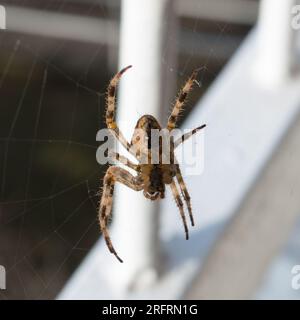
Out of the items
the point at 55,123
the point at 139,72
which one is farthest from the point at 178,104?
the point at 55,123

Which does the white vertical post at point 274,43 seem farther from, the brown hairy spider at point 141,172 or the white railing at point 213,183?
the brown hairy spider at point 141,172

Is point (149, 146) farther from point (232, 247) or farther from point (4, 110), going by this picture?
point (4, 110)

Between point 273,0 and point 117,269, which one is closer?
point 117,269

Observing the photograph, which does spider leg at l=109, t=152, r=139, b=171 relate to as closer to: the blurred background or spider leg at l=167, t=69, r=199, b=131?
spider leg at l=167, t=69, r=199, b=131

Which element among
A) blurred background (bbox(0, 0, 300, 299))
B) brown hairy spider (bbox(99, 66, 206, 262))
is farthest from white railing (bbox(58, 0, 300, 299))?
brown hairy spider (bbox(99, 66, 206, 262))

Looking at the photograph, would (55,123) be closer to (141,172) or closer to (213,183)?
(213,183)
